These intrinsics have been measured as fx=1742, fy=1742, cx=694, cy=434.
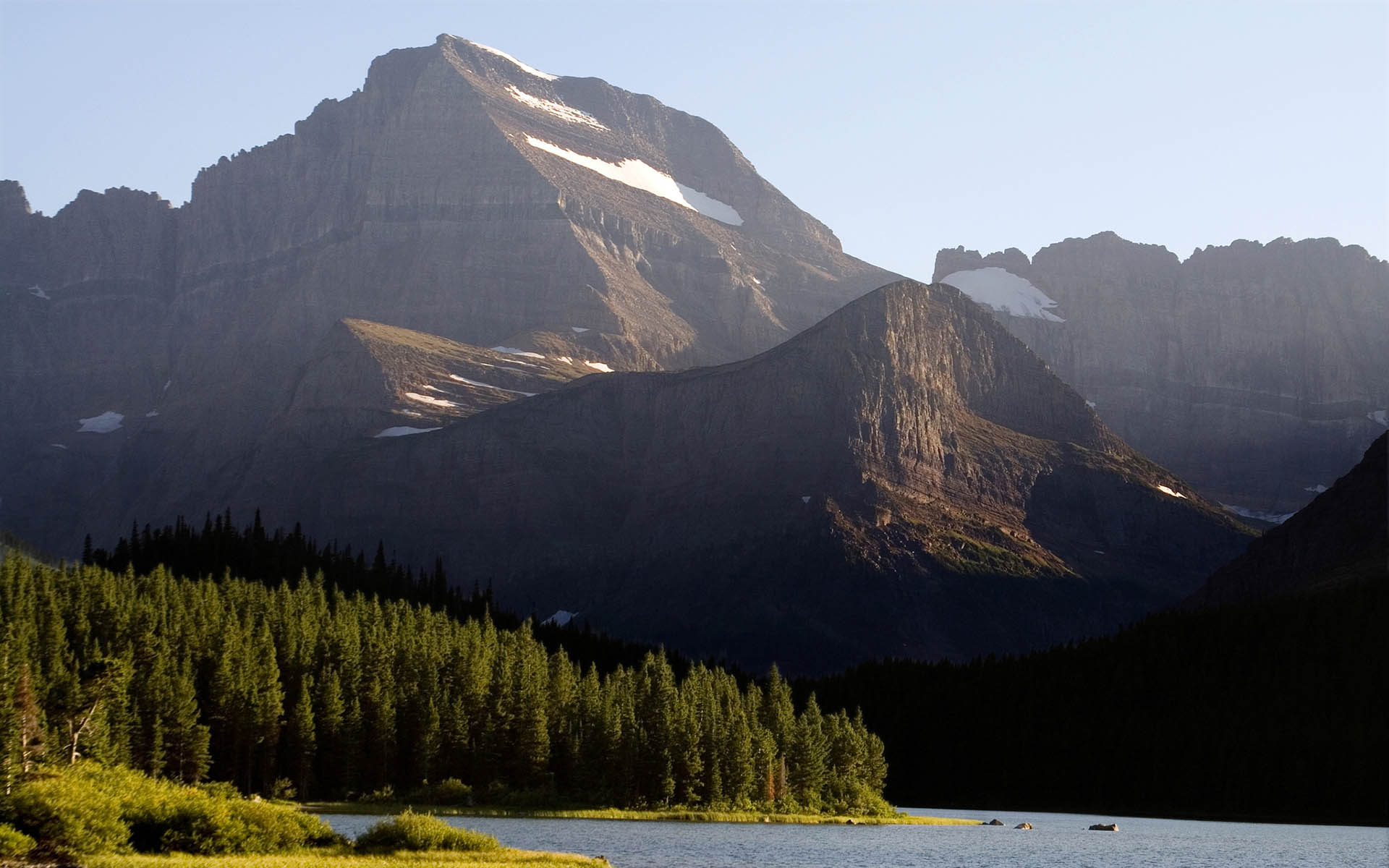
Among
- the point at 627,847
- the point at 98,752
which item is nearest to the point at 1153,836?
the point at 627,847

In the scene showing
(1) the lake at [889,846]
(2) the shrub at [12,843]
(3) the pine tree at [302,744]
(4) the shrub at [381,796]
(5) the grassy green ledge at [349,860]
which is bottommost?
(1) the lake at [889,846]

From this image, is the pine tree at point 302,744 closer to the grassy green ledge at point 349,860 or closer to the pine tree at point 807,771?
the pine tree at point 807,771

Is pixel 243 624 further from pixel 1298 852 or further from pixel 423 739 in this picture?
pixel 1298 852

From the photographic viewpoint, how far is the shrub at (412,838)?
103062 millimetres

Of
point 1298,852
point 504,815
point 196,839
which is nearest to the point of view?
point 196,839

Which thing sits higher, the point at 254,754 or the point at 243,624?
the point at 243,624

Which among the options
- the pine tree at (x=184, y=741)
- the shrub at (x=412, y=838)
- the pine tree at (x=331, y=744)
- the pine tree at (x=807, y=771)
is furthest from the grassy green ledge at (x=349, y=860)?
the pine tree at (x=807, y=771)

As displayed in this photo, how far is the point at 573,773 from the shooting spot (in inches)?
7121

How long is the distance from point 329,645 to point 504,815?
35.9 meters

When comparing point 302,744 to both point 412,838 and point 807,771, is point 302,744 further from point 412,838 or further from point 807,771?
point 412,838

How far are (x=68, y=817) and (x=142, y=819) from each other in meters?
7.04

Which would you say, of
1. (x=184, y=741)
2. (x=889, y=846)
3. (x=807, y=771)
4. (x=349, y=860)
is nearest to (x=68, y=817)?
(x=349, y=860)

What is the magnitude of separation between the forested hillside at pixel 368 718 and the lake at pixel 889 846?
1074cm

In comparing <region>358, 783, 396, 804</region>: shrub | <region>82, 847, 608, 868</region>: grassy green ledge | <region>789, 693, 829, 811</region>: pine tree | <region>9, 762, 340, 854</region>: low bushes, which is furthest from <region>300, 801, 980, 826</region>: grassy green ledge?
<region>9, 762, 340, 854</region>: low bushes
